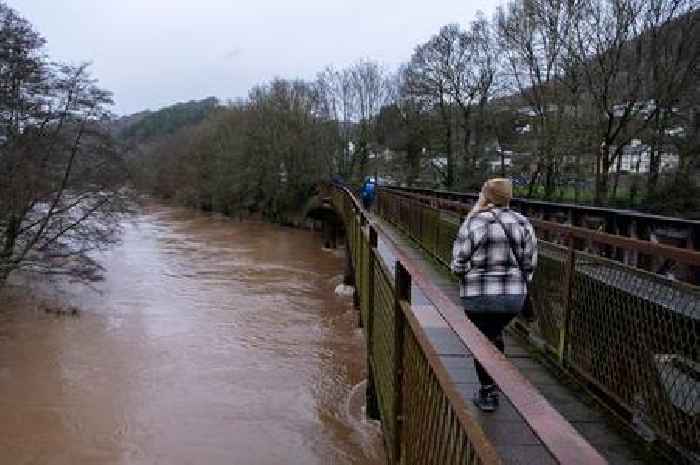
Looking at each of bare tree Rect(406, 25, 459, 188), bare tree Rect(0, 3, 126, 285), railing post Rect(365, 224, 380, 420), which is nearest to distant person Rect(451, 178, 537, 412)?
railing post Rect(365, 224, 380, 420)

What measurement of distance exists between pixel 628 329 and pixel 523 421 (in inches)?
67.6

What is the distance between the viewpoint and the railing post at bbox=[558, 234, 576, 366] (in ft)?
16.5

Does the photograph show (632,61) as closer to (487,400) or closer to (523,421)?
(487,400)

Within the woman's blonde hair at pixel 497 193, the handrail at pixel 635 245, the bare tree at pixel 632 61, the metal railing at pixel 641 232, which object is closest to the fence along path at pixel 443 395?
the woman's blonde hair at pixel 497 193

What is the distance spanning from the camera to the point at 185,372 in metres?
14.3

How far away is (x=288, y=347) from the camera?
16.1 m

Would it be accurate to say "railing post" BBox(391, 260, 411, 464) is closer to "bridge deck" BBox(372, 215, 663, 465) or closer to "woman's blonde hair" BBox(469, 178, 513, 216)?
"bridge deck" BBox(372, 215, 663, 465)

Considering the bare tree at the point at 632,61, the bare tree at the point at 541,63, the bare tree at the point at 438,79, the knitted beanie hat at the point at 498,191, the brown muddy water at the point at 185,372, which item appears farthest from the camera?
the bare tree at the point at 438,79

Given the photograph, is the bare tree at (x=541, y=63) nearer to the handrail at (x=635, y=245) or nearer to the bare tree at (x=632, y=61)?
the bare tree at (x=632, y=61)

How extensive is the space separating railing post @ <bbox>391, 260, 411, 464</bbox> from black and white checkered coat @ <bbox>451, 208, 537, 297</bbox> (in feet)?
1.76

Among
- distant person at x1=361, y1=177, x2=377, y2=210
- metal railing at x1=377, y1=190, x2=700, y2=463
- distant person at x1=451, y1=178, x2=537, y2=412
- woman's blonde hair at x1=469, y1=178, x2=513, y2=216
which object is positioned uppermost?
woman's blonde hair at x1=469, y1=178, x2=513, y2=216

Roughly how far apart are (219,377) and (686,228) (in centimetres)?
1032

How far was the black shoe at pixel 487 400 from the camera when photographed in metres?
4.11

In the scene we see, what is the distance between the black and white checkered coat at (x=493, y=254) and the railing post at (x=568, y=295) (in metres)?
1.10
